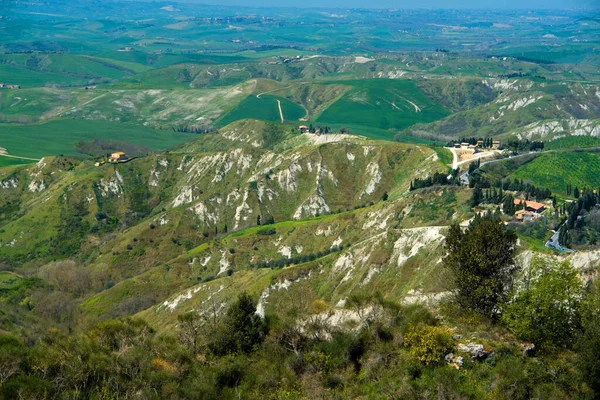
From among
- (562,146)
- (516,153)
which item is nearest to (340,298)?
(516,153)

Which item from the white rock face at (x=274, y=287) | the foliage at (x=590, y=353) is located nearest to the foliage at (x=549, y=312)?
the foliage at (x=590, y=353)

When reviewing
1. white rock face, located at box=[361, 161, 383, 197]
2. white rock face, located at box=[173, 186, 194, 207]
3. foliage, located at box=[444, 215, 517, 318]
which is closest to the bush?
foliage, located at box=[444, 215, 517, 318]

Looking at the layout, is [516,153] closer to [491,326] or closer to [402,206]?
[402,206]

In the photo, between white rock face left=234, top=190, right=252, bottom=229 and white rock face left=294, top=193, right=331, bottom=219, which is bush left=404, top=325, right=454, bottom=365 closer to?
white rock face left=294, top=193, right=331, bottom=219

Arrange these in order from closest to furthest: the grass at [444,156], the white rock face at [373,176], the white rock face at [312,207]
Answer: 1. the grass at [444,156]
2. the white rock face at [312,207]
3. the white rock face at [373,176]

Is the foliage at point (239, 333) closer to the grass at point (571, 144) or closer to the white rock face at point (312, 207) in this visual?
the white rock face at point (312, 207)
